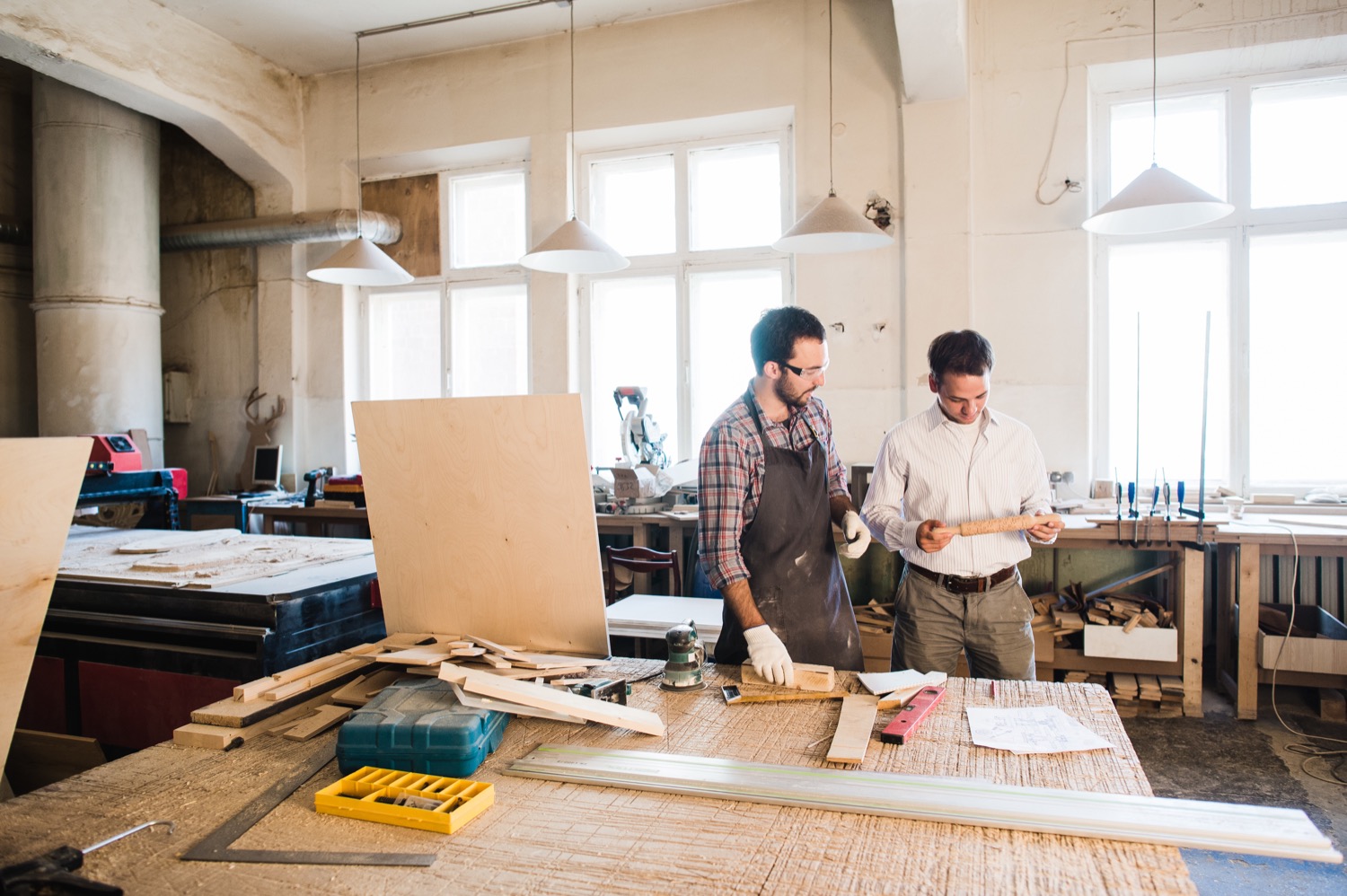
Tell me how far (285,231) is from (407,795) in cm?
588

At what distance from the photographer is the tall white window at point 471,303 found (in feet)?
20.5

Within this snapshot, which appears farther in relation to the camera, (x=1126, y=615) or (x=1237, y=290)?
(x=1237, y=290)

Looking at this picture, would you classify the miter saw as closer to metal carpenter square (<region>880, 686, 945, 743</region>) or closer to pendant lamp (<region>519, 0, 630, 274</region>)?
pendant lamp (<region>519, 0, 630, 274</region>)

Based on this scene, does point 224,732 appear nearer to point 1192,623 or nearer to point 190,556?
point 190,556

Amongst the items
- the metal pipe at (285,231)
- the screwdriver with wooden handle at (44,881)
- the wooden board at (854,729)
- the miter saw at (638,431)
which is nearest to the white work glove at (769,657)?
the wooden board at (854,729)

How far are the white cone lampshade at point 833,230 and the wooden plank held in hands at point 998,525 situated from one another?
6.42 feet

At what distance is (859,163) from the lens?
509cm

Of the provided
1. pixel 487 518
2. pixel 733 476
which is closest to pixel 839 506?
pixel 733 476

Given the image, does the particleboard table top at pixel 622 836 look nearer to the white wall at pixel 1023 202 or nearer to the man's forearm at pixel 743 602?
the man's forearm at pixel 743 602

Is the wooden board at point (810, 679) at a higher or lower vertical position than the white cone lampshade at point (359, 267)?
lower

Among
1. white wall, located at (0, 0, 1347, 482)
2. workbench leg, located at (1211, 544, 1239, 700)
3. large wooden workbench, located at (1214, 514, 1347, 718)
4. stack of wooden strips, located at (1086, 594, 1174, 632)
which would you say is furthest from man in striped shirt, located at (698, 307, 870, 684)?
white wall, located at (0, 0, 1347, 482)

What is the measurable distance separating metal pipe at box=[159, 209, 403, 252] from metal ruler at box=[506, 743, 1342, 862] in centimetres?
541

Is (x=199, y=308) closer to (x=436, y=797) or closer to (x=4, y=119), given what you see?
(x=4, y=119)

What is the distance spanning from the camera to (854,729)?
58.3 inches
